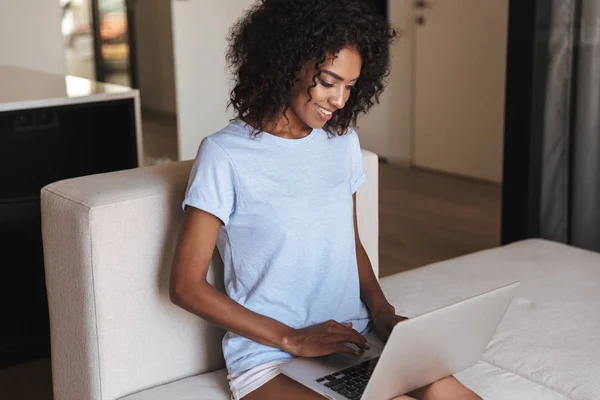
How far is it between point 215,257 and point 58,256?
0.98 ft

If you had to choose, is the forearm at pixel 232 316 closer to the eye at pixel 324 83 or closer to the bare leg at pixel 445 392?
the bare leg at pixel 445 392

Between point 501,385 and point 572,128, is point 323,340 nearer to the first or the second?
point 501,385

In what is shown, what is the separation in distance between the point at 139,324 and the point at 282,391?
33 centimetres

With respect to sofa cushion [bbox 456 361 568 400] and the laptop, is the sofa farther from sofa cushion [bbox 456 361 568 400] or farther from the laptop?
the laptop

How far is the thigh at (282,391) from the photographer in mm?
1491

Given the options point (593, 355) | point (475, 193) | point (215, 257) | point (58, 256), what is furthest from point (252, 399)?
point (475, 193)

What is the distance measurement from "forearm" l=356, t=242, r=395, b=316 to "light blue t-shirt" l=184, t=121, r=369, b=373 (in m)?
0.10

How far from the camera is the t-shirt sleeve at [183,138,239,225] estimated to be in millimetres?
1511

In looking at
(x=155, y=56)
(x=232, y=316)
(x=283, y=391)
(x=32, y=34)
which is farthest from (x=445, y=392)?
(x=155, y=56)

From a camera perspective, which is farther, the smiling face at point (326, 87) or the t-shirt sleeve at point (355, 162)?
the t-shirt sleeve at point (355, 162)

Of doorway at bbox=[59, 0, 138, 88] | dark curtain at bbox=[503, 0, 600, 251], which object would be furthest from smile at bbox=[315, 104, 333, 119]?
doorway at bbox=[59, 0, 138, 88]

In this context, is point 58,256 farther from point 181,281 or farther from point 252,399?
point 252,399

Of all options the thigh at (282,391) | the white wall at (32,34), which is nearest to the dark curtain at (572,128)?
the thigh at (282,391)

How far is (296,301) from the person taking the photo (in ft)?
5.31
